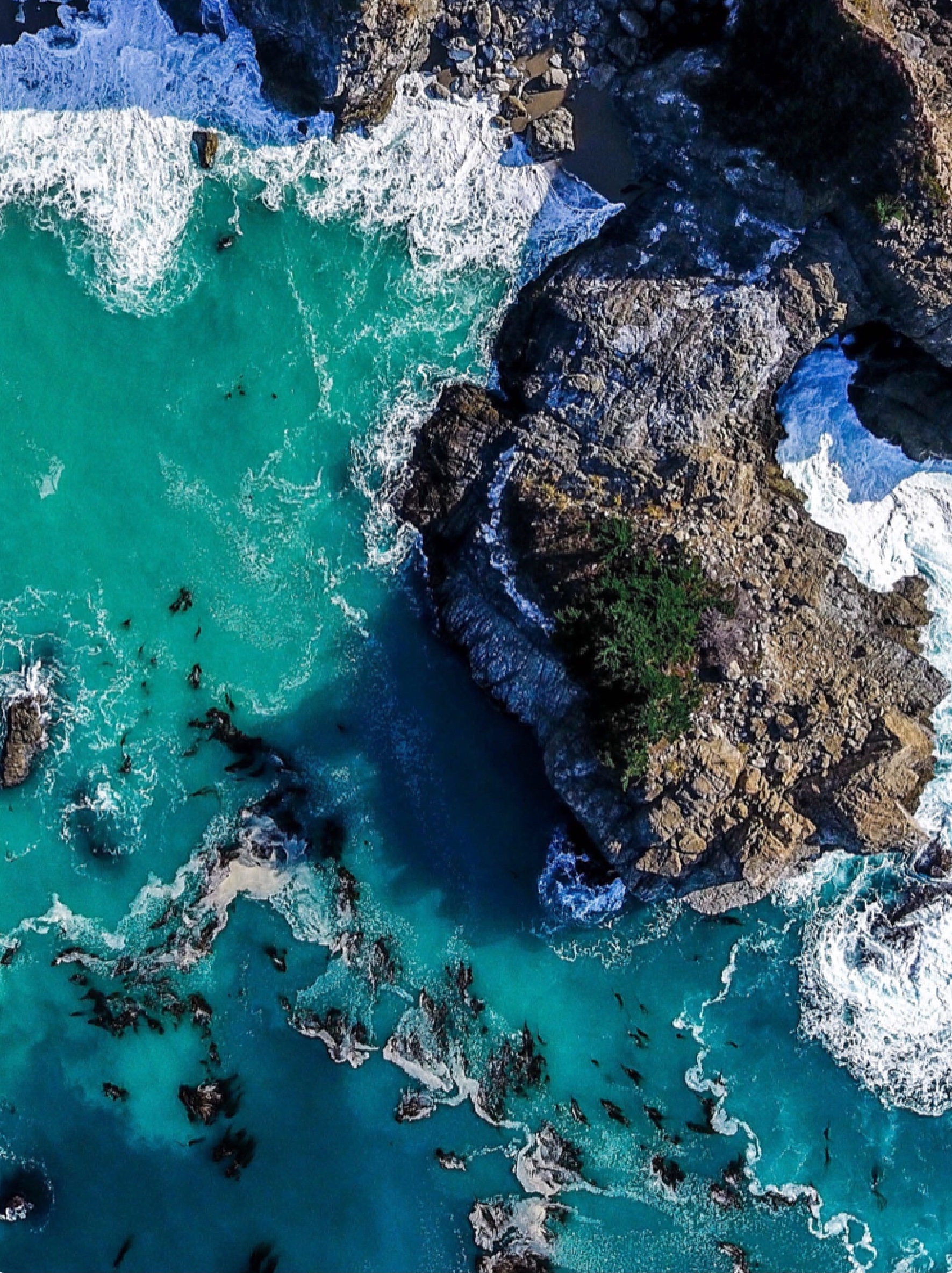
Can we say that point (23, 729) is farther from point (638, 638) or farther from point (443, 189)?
point (443, 189)

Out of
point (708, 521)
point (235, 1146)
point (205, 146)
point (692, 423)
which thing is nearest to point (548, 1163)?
point (235, 1146)

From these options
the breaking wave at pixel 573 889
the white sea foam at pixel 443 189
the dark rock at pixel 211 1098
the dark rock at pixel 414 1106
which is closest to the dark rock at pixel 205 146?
the white sea foam at pixel 443 189

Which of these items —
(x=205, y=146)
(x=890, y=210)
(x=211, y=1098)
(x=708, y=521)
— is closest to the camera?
(x=890, y=210)

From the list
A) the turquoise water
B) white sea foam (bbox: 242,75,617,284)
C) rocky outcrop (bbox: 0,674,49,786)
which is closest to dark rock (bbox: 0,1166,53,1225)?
the turquoise water

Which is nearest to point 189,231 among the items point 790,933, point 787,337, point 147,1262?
point 787,337

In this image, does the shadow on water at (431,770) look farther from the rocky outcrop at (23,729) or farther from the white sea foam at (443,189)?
the white sea foam at (443,189)
